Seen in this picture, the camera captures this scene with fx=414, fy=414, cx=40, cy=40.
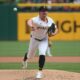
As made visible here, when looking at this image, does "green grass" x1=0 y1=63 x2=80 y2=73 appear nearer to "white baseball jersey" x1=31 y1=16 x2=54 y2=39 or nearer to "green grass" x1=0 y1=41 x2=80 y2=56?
"white baseball jersey" x1=31 y1=16 x2=54 y2=39

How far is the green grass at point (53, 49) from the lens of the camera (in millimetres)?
16891

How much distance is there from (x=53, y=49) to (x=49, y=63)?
4.77 metres

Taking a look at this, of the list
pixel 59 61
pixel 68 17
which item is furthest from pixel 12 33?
pixel 59 61

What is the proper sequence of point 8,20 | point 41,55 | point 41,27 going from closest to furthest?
point 41,55 < point 41,27 < point 8,20

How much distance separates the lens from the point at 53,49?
18.5m

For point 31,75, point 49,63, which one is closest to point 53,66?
point 49,63

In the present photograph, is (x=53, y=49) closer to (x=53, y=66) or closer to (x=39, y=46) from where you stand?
(x=53, y=66)

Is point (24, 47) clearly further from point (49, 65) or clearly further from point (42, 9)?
point (42, 9)

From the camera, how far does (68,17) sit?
74.2 ft

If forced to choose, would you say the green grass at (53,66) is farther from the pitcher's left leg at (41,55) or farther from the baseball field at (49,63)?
the pitcher's left leg at (41,55)

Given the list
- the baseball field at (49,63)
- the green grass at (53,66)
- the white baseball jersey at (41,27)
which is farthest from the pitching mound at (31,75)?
the green grass at (53,66)

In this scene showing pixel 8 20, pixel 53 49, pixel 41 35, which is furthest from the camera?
pixel 8 20


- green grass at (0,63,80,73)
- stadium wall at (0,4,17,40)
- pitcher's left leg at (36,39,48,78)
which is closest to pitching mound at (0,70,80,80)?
pitcher's left leg at (36,39,48,78)

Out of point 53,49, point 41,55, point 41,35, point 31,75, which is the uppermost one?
point 41,35
